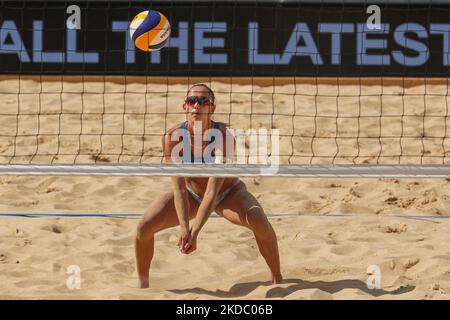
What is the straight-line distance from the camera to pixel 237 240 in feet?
22.9

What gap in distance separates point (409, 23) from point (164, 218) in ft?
20.6

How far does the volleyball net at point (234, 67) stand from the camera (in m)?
10.1

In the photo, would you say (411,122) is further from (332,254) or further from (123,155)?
(332,254)

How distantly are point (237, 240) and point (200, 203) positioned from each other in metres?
1.33

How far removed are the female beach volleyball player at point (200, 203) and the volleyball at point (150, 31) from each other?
1716 millimetres

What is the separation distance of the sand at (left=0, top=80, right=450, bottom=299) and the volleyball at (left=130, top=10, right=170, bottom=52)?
4.24 ft

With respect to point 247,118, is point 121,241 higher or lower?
lower

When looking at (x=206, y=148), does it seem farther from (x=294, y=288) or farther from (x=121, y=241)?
Answer: (x=121, y=241)

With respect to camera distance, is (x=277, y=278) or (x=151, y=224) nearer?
(x=151, y=224)

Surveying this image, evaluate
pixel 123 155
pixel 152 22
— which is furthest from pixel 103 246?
pixel 123 155

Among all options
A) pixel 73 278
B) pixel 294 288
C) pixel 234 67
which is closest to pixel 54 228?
pixel 73 278

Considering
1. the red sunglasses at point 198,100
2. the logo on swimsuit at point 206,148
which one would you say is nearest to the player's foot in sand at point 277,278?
the logo on swimsuit at point 206,148

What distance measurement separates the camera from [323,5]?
1127 centimetres

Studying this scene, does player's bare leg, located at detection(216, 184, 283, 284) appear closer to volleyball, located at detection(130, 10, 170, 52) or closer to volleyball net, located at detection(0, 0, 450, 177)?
volleyball, located at detection(130, 10, 170, 52)
